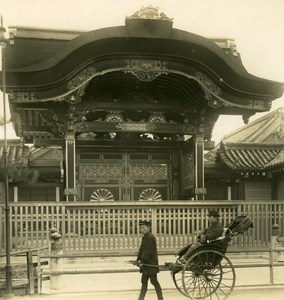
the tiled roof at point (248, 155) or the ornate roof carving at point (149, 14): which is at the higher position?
the ornate roof carving at point (149, 14)

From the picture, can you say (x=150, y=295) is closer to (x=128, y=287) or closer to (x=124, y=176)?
(x=128, y=287)

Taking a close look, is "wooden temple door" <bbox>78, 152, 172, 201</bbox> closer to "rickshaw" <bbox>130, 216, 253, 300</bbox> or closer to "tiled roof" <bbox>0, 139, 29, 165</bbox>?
"tiled roof" <bbox>0, 139, 29, 165</bbox>

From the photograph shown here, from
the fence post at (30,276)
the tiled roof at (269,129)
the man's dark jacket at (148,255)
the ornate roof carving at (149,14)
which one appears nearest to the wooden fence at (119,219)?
the fence post at (30,276)

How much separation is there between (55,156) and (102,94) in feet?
34.8

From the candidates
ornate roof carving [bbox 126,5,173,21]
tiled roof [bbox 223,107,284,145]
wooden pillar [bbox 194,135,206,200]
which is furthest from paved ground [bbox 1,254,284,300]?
tiled roof [bbox 223,107,284,145]

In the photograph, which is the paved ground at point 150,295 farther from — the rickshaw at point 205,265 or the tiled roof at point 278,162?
the tiled roof at point 278,162

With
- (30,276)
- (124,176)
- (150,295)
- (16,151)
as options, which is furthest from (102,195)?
(16,151)

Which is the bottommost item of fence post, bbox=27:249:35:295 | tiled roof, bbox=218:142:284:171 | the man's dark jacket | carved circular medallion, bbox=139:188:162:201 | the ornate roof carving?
fence post, bbox=27:249:35:295

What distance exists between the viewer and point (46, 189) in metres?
19.7

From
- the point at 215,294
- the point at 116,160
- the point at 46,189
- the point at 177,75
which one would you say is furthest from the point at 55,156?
the point at 215,294

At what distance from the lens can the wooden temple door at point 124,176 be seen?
50.4 ft

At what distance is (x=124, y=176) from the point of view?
1556 centimetres

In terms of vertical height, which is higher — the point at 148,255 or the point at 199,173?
the point at 199,173

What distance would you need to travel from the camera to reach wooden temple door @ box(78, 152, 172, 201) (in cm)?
1537
